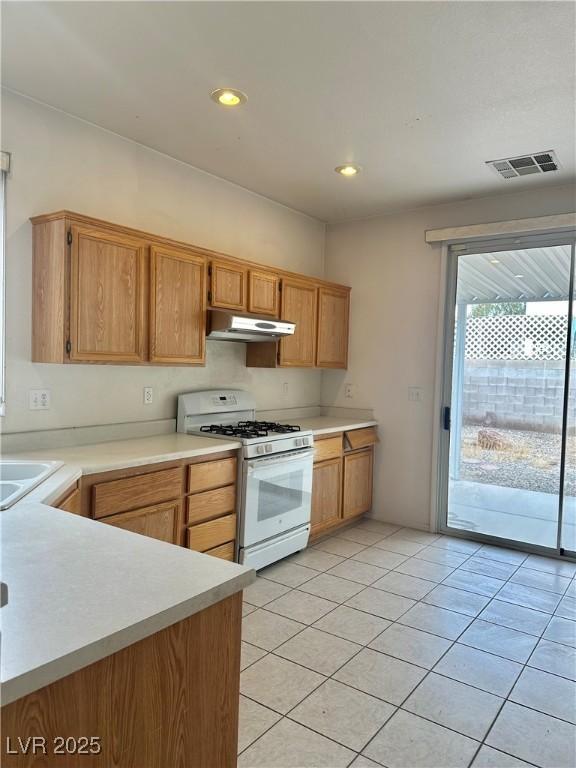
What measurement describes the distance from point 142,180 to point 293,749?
3141 mm

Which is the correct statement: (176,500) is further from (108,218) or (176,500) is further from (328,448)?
(108,218)

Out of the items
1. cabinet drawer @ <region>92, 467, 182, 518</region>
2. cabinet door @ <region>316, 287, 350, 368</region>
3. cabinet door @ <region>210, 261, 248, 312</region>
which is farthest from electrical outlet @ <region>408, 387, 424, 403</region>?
cabinet drawer @ <region>92, 467, 182, 518</region>

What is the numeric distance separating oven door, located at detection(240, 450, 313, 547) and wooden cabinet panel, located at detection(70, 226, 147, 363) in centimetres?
107

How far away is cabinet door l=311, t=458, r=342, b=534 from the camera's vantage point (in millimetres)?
4016

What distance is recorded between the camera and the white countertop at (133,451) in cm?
252

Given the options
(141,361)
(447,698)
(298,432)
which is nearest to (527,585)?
(447,698)

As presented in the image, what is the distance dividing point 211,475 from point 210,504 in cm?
17

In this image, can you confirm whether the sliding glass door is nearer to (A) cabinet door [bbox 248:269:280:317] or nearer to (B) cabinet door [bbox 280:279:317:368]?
(B) cabinet door [bbox 280:279:317:368]

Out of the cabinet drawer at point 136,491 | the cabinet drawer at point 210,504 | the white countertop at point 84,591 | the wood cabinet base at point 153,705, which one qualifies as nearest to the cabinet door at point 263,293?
the cabinet drawer at point 210,504

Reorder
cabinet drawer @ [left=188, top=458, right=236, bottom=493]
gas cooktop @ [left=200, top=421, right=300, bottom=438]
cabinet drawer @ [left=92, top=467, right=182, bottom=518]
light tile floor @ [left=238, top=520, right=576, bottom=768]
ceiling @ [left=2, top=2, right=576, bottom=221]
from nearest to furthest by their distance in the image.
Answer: light tile floor @ [left=238, top=520, right=576, bottom=768] → ceiling @ [left=2, top=2, right=576, bottom=221] → cabinet drawer @ [left=92, top=467, right=182, bottom=518] → cabinet drawer @ [left=188, top=458, right=236, bottom=493] → gas cooktop @ [left=200, top=421, right=300, bottom=438]

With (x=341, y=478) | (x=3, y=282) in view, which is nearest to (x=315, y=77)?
(x=3, y=282)

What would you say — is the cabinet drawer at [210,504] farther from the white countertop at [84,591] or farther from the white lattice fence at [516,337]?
the white lattice fence at [516,337]

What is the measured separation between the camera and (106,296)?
2805mm

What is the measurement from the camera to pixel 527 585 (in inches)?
135
